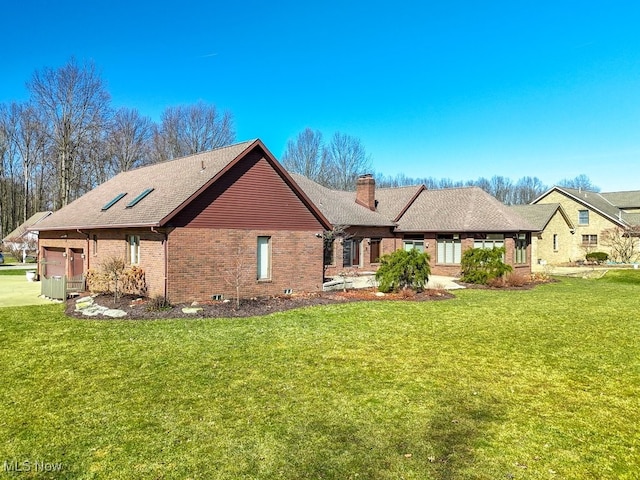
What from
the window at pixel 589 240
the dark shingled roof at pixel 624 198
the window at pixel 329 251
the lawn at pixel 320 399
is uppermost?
the dark shingled roof at pixel 624 198

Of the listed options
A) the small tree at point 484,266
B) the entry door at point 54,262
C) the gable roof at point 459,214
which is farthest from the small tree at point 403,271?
the entry door at point 54,262

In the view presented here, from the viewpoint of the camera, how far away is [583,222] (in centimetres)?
3938

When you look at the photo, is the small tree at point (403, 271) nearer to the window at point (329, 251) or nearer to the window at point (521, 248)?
the window at point (329, 251)

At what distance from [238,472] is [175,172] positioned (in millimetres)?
15646

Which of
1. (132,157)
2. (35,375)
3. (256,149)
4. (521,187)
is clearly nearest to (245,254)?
(256,149)

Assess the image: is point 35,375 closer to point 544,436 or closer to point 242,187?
point 544,436

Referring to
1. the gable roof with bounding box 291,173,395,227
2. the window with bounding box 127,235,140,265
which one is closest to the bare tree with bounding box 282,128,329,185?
the gable roof with bounding box 291,173,395,227

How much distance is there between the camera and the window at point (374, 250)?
26453 millimetres

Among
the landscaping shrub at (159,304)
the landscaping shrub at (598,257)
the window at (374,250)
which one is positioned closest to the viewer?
the landscaping shrub at (159,304)

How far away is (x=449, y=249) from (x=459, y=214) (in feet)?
7.38

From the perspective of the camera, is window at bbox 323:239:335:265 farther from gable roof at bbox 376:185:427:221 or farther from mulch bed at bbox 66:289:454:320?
mulch bed at bbox 66:289:454:320

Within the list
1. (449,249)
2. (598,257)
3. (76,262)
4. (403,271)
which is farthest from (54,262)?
(598,257)

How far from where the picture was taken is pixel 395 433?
526 cm

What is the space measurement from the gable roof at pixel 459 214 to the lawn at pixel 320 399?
13.2 metres
